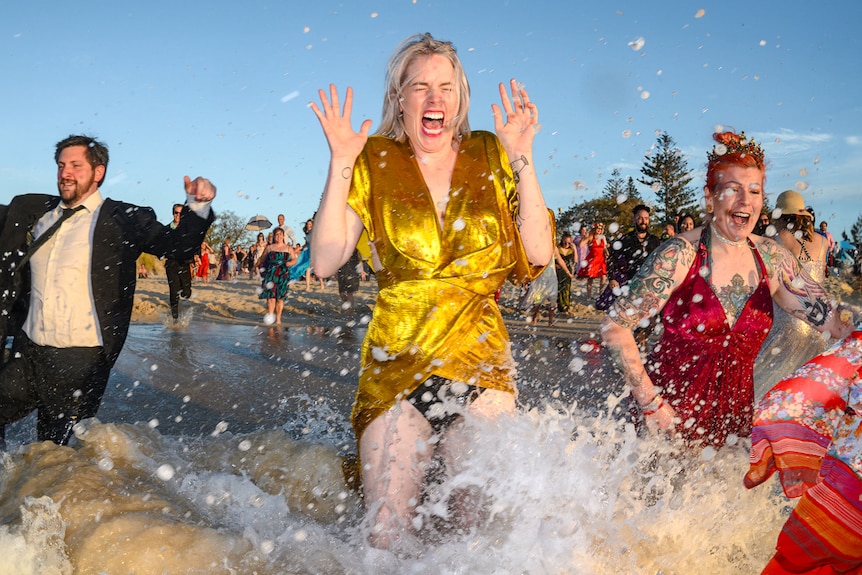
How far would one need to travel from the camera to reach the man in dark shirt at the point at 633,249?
1012 centimetres

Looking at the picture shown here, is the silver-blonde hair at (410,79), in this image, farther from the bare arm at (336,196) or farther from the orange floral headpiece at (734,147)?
the orange floral headpiece at (734,147)

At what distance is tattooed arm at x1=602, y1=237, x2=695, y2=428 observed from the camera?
10.0 ft

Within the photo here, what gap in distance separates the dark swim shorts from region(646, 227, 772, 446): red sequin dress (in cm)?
97

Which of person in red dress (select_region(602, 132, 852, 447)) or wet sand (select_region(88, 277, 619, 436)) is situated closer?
person in red dress (select_region(602, 132, 852, 447))

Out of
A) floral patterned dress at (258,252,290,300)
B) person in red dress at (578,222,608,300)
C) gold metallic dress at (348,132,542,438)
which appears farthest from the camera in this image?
person in red dress at (578,222,608,300)

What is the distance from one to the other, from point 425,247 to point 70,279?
81.1 inches

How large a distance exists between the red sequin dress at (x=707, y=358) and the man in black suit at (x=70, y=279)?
2290 millimetres

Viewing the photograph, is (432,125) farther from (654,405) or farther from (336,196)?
(654,405)

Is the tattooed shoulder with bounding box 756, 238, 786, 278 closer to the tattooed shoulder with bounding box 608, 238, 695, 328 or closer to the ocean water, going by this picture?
the tattooed shoulder with bounding box 608, 238, 695, 328

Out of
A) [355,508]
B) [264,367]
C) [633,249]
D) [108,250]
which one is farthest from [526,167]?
[633,249]

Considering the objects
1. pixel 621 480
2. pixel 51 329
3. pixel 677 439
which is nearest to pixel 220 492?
pixel 51 329

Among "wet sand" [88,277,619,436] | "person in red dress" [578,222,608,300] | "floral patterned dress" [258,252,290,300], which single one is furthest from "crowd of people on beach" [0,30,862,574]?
"person in red dress" [578,222,608,300]

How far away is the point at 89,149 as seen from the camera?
4074mm

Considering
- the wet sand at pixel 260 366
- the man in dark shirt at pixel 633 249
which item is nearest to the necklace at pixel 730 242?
the wet sand at pixel 260 366
